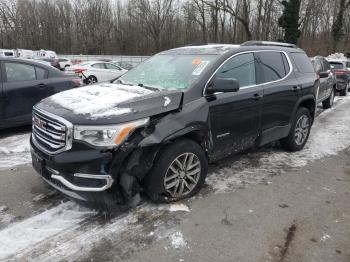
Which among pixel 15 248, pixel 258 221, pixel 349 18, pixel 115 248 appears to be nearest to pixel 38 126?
pixel 15 248

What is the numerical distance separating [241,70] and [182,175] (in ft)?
5.63

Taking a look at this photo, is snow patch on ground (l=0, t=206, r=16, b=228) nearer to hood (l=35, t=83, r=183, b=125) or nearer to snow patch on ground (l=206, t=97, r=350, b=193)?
hood (l=35, t=83, r=183, b=125)

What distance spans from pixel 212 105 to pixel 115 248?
197cm

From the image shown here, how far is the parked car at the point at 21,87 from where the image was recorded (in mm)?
6512

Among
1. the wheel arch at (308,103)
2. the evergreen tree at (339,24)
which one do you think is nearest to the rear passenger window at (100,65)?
the wheel arch at (308,103)

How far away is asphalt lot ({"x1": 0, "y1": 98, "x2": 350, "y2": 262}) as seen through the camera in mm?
3174

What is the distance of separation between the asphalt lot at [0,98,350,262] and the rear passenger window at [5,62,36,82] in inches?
87.2

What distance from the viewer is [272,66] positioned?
532cm

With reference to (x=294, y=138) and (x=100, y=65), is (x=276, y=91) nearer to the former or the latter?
(x=294, y=138)

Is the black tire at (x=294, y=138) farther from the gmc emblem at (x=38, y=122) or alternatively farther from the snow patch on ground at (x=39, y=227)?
the gmc emblem at (x=38, y=122)

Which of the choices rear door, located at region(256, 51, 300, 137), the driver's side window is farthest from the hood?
rear door, located at region(256, 51, 300, 137)

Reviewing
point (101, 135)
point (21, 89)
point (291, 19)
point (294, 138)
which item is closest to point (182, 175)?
point (101, 135)

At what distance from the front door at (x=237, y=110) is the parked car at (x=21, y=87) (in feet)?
13.7

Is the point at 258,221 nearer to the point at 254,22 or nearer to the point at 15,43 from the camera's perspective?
the point at 254,22
